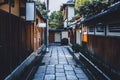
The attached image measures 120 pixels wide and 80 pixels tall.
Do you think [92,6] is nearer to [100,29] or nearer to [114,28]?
[100,29]

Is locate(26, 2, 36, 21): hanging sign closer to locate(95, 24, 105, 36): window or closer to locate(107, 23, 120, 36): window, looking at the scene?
locate(95, 24, 105, 36): window

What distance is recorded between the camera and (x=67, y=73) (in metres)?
13.4

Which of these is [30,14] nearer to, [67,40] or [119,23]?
[119,23]

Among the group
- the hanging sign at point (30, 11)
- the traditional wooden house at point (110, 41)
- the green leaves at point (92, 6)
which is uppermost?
the green leaves at point (92, 6)

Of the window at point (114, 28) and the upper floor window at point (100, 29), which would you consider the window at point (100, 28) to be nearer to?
the upper floor window at point (100, 29)

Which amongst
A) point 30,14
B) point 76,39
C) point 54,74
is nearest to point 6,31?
point 54,74

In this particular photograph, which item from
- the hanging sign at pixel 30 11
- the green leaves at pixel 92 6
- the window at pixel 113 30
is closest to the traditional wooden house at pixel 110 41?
the window at pixel 113 30

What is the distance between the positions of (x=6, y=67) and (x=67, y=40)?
107ft

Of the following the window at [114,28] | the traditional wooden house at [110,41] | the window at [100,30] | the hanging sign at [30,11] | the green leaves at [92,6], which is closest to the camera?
the traditional wooden house at [110,41]

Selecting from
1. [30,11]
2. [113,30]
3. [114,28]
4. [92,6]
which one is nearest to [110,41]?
[113,30]

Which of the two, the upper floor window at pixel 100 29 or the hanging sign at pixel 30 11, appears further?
the hanging sign at pixel 30 11

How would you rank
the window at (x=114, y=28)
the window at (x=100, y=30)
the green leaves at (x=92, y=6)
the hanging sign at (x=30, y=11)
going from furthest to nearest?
the green leaves at (x=92, y=6) → the hanging sign at (x=30, y=11) → the window at (x=100, y=30) → the window at (x=114, y=28)

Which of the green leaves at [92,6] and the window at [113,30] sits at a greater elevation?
the green leaves at [92,6]

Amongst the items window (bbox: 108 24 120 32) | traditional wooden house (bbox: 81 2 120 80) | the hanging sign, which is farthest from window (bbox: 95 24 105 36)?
the hanging sign
